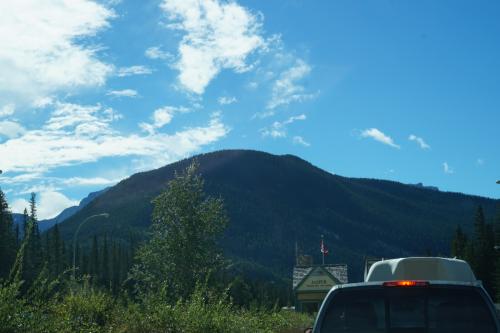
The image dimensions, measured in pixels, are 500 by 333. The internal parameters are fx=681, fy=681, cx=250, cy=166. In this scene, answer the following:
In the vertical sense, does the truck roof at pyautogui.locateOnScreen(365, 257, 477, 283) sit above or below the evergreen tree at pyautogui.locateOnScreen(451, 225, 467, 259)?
below

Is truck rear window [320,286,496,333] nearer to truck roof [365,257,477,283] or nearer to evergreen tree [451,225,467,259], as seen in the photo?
truck roof [365,257,477,283]

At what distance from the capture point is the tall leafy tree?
2770 centimetres

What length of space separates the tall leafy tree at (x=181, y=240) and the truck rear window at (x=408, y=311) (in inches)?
834

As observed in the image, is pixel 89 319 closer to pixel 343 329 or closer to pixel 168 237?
pixel 343 329

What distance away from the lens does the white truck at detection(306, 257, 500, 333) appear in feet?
19.7

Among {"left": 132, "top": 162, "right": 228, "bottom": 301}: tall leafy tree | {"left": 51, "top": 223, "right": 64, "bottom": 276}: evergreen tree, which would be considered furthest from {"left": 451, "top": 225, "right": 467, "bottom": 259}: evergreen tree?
{"left": 132, "top": 162, "right": 228, "bottom": 301}: tall leafy tree

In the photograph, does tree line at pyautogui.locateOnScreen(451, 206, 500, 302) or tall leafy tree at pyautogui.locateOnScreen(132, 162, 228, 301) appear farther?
tree line at pyautogui.locateOnScreen(451, 206, 500, 302)

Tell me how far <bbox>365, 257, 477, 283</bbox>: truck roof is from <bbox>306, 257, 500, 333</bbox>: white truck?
258 centimetres

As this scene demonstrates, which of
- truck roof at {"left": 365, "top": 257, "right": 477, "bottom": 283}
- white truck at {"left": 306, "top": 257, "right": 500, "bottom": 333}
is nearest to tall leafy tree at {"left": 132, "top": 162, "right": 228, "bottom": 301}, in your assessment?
truck roof at {"left": 365, "top": 257, "right": 477, "bottom": 283}

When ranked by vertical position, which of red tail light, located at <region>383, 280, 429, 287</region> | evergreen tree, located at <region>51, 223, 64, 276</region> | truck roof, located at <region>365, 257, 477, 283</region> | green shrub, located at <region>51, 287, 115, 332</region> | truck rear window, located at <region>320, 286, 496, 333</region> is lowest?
green shrub, located at <region>51, 287, 115, 332</region>

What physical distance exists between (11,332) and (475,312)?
614cm

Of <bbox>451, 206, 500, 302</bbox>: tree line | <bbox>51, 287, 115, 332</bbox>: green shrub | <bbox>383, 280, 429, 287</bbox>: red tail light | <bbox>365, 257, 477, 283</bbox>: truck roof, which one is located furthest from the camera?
<bbox>451, 206, 500, 302</bbox>: tree line

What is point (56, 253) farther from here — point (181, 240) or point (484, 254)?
point (181, 240)

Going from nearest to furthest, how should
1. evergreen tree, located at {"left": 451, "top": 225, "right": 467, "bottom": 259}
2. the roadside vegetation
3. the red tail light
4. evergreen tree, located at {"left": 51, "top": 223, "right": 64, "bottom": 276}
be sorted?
the red tail light, the roadside vegetation, evergreen tree, located at {"left": 451, "top": 225, "right": 467, "bottom": 259}, evergreen tree, located at {"left": 51, "top": 223, "right": 64, "bottom": 276}
